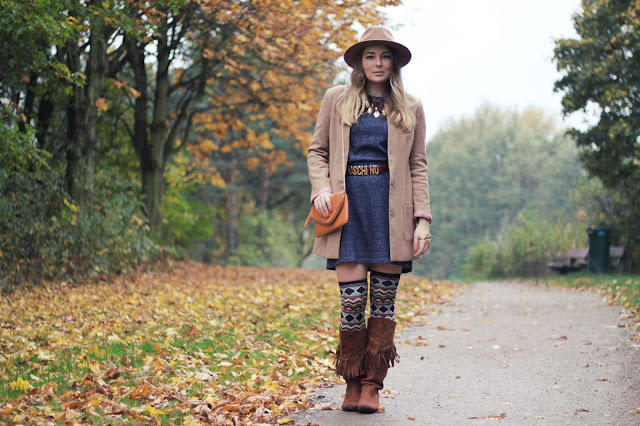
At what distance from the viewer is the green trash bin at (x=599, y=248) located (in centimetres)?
1700

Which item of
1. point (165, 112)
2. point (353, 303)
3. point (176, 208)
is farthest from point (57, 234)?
point (176, 208)

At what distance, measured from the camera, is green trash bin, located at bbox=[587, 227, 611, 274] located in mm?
17000

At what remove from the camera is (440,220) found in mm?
58500

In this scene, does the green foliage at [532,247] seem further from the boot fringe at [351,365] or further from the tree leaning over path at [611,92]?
the boot fringe at [351,365]

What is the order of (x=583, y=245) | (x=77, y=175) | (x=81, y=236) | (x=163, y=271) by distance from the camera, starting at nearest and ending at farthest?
(x=81, y=236) < (x=77, y=175) < (x=163, y=271) < (x=583, y=245)

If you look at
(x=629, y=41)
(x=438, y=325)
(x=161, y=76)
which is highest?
(x=629, y=41)

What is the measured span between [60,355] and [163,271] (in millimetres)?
9432

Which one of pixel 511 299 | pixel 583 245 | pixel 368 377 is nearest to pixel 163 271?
pixel 511 299

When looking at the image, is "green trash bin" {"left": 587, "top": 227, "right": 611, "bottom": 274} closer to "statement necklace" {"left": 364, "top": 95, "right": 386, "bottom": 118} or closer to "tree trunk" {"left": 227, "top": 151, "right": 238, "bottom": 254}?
"statement necklace" {"left": 364, "top": 95, "right": 386, "bottom": 118}

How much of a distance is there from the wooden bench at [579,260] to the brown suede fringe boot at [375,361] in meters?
14.2

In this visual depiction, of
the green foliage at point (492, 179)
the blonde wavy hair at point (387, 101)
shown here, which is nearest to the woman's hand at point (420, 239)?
the blonde wavy hair at point (387, 101)

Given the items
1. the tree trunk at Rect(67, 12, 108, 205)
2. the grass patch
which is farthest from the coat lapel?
the tree trunk at Rect(67, 12, 108, 205)

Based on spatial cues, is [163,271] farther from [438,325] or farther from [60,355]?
[60,355]

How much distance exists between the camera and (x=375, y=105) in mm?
4133
